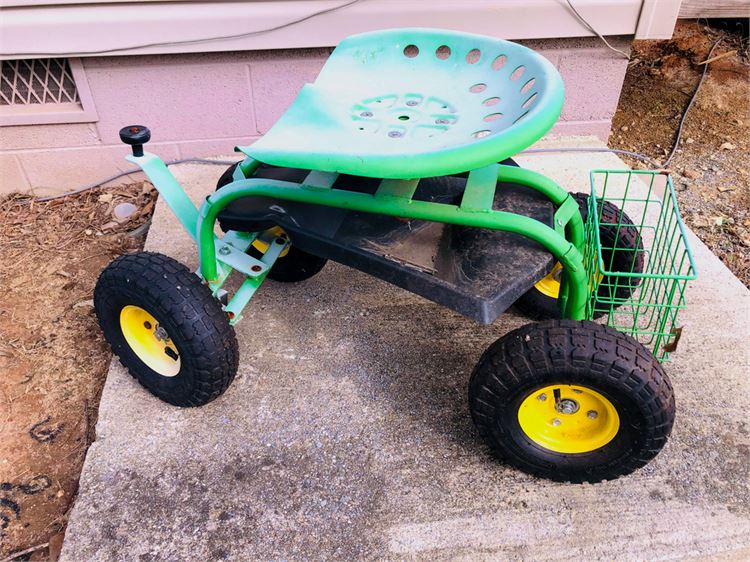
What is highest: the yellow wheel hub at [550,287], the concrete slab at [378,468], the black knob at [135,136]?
the black knob at [135,136]

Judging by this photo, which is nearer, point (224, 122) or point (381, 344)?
point (381, 344)

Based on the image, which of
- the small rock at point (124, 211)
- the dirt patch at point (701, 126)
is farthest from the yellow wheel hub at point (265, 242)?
the dirt patch at point (701, 126)

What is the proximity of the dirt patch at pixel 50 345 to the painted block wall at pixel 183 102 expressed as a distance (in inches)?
5.8

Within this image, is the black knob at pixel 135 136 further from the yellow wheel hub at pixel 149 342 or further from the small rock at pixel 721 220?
the small rock at pixel 721 220

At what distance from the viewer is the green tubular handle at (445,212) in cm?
153

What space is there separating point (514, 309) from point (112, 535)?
4.30 ft

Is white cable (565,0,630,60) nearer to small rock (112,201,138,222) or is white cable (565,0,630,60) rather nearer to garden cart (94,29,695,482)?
garden cart (94,29,695,482)

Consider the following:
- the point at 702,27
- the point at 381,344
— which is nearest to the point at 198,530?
the point at 381,344

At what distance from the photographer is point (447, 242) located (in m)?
1.67

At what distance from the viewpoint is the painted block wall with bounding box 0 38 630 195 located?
2.75 metres

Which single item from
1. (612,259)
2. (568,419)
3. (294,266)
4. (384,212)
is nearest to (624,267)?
(612,259)

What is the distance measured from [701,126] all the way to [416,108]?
2478 mm

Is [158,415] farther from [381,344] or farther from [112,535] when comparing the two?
[381,344]

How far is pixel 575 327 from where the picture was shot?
142 centimetres
